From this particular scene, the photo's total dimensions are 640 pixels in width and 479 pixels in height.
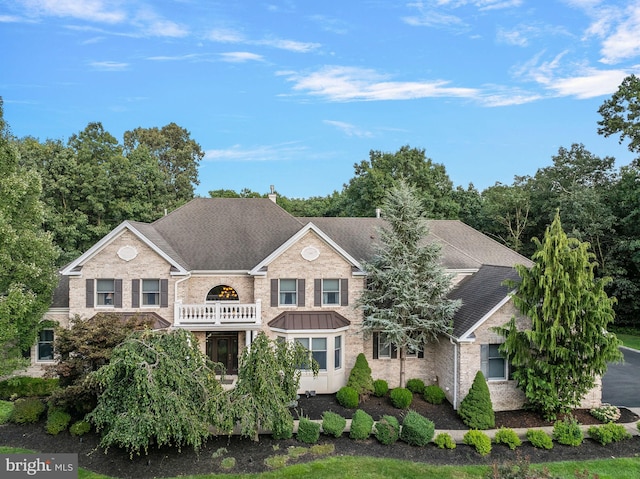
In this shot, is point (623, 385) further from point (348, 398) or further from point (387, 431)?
point (387, 431)

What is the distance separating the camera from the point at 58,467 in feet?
38.3

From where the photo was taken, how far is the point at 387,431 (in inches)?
535

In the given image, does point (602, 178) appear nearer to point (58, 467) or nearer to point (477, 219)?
point (477, 219)

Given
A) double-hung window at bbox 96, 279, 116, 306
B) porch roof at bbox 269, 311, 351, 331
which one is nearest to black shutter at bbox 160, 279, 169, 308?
double-hung window at bbox 96, 279, 116, 306

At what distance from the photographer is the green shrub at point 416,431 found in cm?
1345

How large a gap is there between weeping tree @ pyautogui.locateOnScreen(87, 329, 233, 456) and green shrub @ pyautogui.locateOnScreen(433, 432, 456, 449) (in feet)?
22.7

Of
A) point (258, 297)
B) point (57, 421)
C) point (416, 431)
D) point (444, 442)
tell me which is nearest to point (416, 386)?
point (444, 442)

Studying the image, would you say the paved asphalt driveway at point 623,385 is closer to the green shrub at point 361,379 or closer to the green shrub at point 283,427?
the green shrub at point 361,379

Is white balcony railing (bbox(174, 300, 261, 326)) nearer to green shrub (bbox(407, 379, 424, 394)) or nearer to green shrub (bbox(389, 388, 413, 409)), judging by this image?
green shrub (bbox(389, 388, 413, 409))

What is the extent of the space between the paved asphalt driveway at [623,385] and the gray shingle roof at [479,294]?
730cm

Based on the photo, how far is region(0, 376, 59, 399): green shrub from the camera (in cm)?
1745

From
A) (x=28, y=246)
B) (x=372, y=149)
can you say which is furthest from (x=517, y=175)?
(x=28, y=246)

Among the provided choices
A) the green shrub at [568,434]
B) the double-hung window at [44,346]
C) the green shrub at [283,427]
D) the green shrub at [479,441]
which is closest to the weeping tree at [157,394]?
the green shrub at [283,427]

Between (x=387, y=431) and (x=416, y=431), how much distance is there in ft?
3.14
